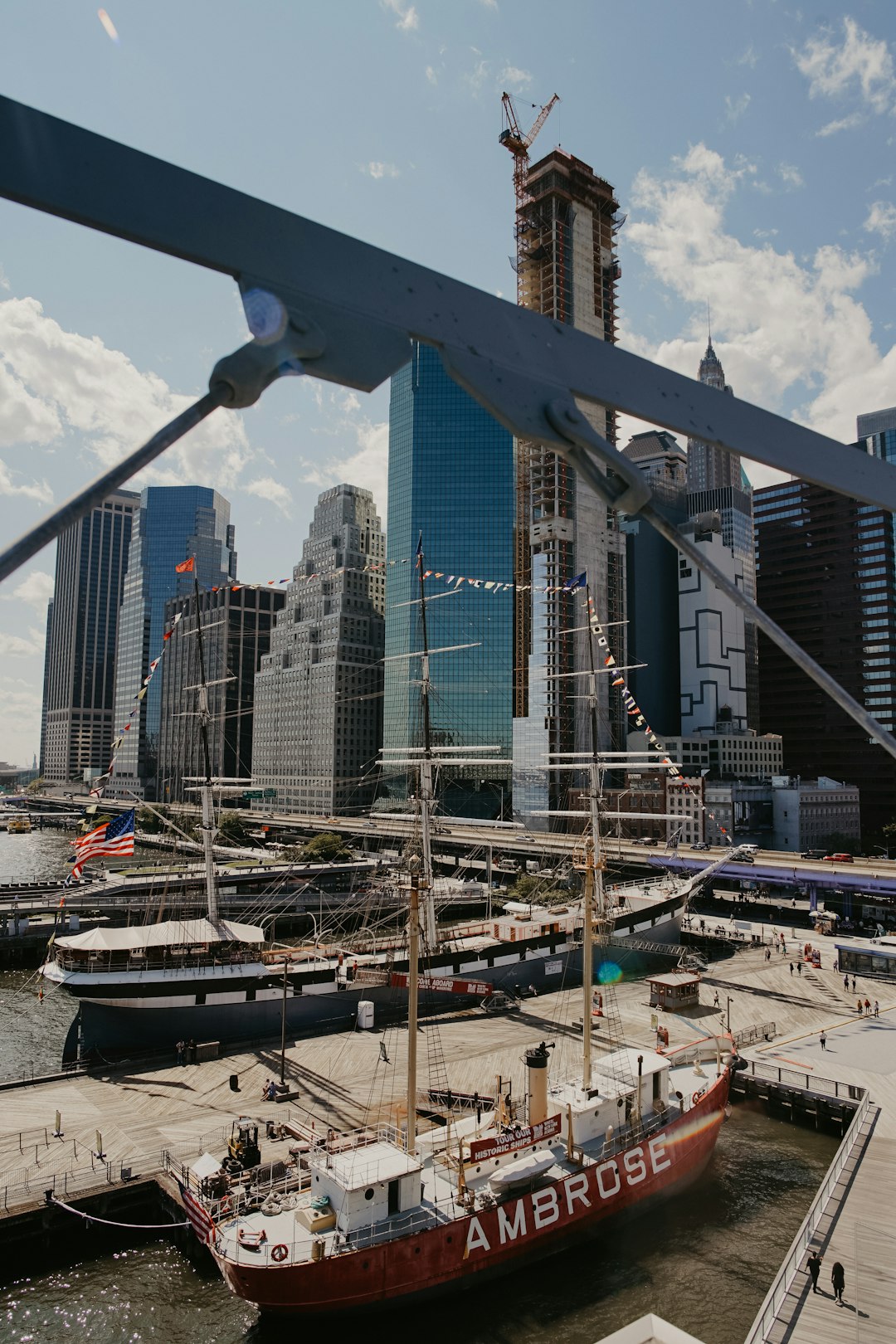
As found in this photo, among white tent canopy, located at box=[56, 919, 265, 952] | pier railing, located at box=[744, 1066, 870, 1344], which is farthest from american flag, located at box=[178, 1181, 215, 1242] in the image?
white tent canopy, located at box=[56, 919, 265, 952]

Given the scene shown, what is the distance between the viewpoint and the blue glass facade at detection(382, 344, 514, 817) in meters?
110

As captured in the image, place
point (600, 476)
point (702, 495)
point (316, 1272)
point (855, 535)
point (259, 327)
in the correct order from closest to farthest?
point (259, 327) < point (600, 476) < point (316, 1272) < point (855, 535) < point (702, 495)

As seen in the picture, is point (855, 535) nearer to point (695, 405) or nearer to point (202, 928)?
point (202, 928)

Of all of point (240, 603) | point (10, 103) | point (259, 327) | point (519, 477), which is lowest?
point (259, 327)

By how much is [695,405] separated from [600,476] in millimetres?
798

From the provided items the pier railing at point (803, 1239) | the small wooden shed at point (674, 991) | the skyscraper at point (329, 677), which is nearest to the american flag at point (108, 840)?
the small wooden shed at point (674, 991)

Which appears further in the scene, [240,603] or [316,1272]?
[240,603]

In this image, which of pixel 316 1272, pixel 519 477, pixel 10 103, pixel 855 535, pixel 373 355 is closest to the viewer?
pixel 10 103

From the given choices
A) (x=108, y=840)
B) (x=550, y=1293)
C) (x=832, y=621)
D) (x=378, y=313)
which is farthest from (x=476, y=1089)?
(x=832, y=621)

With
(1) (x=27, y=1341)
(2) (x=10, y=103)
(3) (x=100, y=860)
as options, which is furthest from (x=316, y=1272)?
(3) (x=100, y=860)

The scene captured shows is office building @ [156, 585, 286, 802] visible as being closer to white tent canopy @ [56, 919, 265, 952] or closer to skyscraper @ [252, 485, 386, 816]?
skyscraper @ [252, 485, 386, 816]

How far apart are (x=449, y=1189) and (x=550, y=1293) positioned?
113 inches

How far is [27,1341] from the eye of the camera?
52.0 ft

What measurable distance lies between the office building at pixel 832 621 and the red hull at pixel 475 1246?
108 m
